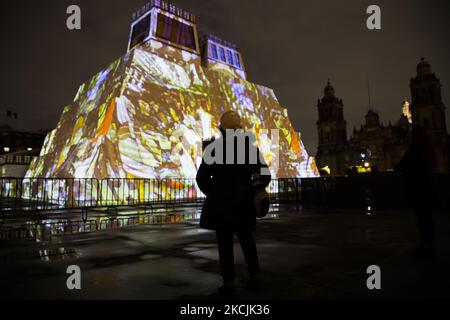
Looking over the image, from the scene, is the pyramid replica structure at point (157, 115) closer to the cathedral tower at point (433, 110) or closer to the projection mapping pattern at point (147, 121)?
the projection mapping pattern at point (147, 121)

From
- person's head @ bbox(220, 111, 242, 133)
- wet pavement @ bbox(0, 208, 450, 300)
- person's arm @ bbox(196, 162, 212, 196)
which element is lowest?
wet pavement @ bbox(0, 208, 450, 300)

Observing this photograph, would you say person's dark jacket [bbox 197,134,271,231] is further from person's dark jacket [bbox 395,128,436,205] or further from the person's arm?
person's dark jacket [bbox 395,128,436,205]

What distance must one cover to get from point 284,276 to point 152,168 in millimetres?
15516

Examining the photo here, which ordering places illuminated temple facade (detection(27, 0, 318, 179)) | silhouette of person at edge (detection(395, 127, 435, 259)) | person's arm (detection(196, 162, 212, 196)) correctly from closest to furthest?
person's arm (detection(196, 162, 212, 196)), silhouette of person at edge (detection(395, 127, 435, 259)), illuminated temple facade (detection(27, 0, 318, 179))

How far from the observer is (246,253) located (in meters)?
3.09

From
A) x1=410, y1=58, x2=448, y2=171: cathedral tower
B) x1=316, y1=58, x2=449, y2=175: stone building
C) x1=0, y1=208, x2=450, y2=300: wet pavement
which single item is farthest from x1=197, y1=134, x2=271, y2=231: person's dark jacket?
x1=410, y1=58, x2=448, y2=171: cathedral tower

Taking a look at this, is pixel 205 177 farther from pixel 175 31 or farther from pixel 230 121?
pixel 175 31

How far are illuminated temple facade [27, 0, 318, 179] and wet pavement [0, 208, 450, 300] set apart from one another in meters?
12.1

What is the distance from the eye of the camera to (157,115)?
20.3 m

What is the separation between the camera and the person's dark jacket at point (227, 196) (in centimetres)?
288

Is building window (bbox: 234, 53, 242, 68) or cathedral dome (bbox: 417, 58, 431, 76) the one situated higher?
Result: cathedral dome (bbox: 417, 58, 431, 76)

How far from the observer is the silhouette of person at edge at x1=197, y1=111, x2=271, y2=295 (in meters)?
2.88

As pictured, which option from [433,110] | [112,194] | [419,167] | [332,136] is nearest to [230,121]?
[419,167]
